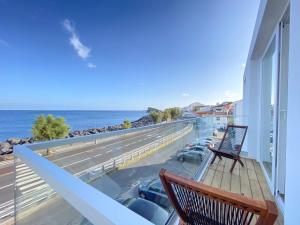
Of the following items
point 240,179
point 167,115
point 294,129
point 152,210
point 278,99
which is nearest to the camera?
point 294,129

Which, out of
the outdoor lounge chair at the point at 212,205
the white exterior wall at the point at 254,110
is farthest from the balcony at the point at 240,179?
the outdoor lounge chair at the point at 212,205

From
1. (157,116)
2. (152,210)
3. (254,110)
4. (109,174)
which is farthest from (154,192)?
(157,116)

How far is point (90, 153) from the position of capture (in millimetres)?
1868

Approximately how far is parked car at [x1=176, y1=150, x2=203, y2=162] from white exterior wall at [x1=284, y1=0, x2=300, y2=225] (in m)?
1.48

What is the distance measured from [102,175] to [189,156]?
5.17ft

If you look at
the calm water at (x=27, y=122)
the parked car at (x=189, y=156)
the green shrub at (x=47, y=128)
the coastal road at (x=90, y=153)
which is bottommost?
the calm water at (x=27, y=122)

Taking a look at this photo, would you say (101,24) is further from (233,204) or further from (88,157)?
(233,204)

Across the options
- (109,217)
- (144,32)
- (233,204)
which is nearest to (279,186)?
(233,204)

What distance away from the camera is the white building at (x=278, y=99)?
1192 mm

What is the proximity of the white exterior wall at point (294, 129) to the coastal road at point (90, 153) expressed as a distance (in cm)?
155

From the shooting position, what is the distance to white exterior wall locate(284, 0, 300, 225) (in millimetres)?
1124

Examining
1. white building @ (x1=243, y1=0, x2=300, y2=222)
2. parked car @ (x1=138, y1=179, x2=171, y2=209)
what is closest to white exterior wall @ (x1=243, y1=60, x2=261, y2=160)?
white building @ (x1=243, y1=0, x2=300, y2=222)

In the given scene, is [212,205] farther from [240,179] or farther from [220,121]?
[220,121]

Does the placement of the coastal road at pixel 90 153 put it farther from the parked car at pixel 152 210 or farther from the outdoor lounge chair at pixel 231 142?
the outdoor lounge chair at pixel 231 142
